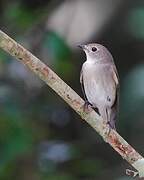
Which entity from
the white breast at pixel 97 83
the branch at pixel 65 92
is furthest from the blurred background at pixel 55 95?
the branch at pixel 65 92

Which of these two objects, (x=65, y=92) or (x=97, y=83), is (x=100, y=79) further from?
(x=65, y=92)

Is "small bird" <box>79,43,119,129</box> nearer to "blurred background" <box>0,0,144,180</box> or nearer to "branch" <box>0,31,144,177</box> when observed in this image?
"blurred background" <box>0,0,144,180</box>

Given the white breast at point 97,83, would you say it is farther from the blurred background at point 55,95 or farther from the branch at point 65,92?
the branch at point 65,92

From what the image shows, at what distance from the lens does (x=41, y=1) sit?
6504 millimetres

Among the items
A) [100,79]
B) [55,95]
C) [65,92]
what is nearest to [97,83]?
[100,79]

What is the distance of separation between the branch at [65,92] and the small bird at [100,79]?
3.57 feet

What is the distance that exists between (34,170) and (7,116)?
45 centimetres

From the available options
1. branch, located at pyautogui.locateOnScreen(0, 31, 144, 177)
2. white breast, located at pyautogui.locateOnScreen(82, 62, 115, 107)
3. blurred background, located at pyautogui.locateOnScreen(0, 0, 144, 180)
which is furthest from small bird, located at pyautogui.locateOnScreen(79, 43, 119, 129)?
branch, located at pyautogui.locateOnScreen(0, 31, 144, 177)

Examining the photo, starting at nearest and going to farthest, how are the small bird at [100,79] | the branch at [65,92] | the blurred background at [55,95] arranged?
the branch at [65,92] → the small bird at [100,79] → the blurred background at [55,95]

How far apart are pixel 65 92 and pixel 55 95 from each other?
312 cm

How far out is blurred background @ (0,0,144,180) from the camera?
213 inches

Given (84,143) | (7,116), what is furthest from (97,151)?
(7,116)

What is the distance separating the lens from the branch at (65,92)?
130 inches

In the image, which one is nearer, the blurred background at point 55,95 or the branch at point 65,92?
the branch at point 65,92
